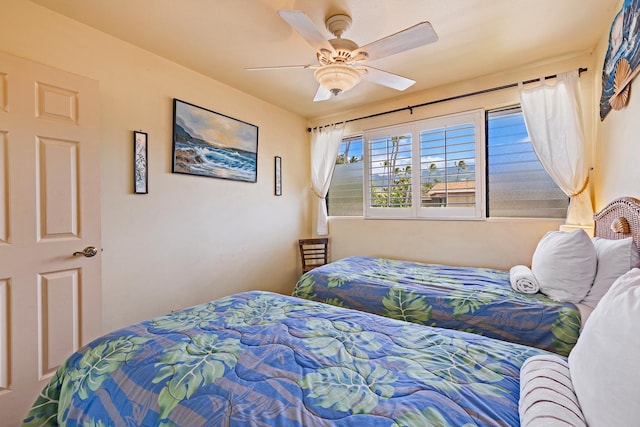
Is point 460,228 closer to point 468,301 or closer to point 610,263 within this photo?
point 468,301

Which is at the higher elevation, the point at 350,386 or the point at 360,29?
the point at 360,29

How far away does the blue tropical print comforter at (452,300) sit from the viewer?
1.56 m

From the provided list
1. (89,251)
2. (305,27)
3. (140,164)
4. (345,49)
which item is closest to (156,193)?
(140,164)

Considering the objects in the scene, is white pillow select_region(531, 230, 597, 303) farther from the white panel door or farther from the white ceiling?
the white panel door

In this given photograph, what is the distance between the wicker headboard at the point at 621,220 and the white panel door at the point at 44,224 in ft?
10.3

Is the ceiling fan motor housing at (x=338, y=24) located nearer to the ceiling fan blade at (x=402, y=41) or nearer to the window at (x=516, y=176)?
the ceiling fan blade at (x=402, y=41)

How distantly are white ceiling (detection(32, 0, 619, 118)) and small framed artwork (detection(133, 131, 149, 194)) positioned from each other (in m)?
0.73

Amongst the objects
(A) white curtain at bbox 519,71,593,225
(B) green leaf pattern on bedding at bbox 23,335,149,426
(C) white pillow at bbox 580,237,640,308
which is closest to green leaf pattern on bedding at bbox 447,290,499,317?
(C) white pillow at bbox 580,237,640,308

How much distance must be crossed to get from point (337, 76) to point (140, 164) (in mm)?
1680

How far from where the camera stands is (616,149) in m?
1.83

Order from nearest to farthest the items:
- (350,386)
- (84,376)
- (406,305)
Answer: (350,386)
(84,376)
(406,305)

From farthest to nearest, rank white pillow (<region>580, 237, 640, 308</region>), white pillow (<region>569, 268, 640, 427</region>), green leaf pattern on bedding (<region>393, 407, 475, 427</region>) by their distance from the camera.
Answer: white pillow (<region>580, 237, 640, 308</region>) → green leaf pattern on bedding (<region>393, 407, 475, 427</region>) → white pillow (<region>569, 268, 640, 427</region>)

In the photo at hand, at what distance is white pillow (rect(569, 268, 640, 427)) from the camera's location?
526 mm

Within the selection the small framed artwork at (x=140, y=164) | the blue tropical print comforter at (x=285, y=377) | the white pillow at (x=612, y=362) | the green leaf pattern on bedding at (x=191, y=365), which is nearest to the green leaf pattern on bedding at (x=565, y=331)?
the blue tropical print comforter at (x=285, y=377)
